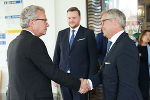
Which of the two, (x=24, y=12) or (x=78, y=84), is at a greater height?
(x=24, y=12)

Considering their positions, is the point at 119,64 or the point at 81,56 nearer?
the point at 119,64

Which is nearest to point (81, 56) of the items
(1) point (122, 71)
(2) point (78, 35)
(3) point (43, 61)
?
(2) point (78, 35)

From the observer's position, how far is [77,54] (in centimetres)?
323

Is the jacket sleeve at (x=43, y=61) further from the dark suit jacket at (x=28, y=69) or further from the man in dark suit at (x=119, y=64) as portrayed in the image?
the man in dark suit at (x=119, y=64)

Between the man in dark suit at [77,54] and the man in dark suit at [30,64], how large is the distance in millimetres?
995

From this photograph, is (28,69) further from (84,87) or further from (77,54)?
(77,54)

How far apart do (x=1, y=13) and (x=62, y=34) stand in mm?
2581

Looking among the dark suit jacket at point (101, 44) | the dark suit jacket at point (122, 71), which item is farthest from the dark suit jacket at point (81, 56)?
the dark suit jacket at point (122, 71)

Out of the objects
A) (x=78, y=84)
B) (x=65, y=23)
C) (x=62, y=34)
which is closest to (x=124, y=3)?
(x=65, y=23)

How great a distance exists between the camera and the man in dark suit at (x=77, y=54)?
321 cm

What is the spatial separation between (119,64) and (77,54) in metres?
1.24

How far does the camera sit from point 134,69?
6.63ft

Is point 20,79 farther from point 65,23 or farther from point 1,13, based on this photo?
point 1,13

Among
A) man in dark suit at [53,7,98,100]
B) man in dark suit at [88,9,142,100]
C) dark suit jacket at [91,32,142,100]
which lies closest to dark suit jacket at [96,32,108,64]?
man in dark suit at [53,7,98,100]
